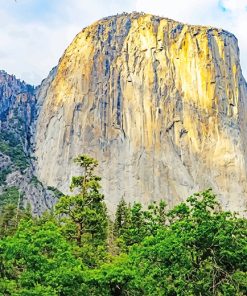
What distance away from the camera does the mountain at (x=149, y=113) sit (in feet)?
450

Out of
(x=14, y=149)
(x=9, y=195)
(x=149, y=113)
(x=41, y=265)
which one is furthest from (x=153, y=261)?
(x=14, y=149)

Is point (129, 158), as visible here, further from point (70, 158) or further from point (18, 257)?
point (18, 257)

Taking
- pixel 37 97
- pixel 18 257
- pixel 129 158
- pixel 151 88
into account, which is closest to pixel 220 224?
pixel 18 257

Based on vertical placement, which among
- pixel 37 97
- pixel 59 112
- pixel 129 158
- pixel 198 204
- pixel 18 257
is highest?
pixel 37 97

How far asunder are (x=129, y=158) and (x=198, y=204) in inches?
4529

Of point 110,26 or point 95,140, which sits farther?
point 110,26

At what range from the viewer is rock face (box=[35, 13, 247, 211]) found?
5399 inches

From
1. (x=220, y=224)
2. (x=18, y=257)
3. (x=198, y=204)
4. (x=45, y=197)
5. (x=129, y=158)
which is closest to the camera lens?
(x=220, y=224)

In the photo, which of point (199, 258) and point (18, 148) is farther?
point (18, 148)

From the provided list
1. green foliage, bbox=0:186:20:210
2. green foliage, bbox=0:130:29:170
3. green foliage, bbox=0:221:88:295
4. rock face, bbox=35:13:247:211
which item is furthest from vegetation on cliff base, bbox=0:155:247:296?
green foliage, bbox=0:130:29:170

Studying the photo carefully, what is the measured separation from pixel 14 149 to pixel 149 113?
36.2 m

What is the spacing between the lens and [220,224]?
21125 mm

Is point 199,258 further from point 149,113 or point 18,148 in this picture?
point 18,148

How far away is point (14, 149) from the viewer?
5832 inches
